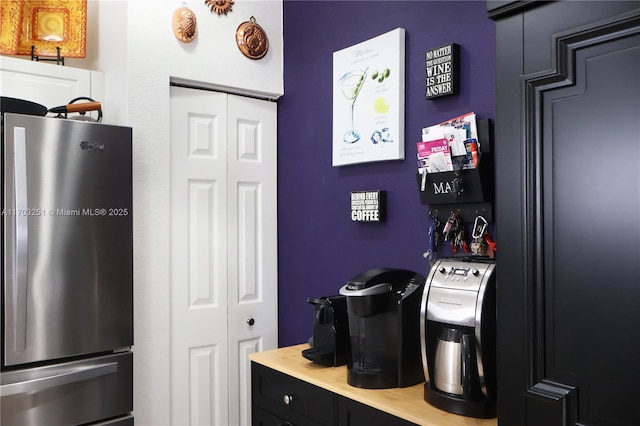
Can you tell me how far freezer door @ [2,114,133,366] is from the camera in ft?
6.77

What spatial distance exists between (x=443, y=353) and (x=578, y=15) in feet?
3.28

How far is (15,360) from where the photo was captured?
206cm

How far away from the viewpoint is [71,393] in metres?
2.18

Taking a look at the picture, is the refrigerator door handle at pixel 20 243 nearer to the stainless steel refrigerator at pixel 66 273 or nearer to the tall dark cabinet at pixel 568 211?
the stainless steel refrigerator at pixel 66 273

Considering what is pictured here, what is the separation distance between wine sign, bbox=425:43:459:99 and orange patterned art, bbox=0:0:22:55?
1848 millimetres

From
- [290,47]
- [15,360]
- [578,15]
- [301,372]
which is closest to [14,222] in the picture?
[15,360]

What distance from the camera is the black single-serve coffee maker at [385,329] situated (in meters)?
1.89

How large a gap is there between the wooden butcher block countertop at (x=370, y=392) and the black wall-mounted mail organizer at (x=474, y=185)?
2.19ft

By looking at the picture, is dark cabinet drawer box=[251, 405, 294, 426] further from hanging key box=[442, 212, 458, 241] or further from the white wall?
hanging key box=[442, 212, 458, 241]

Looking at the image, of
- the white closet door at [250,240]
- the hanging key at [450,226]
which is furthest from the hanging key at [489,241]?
the white closet door at [250,240]

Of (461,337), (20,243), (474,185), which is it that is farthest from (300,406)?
(20,243)

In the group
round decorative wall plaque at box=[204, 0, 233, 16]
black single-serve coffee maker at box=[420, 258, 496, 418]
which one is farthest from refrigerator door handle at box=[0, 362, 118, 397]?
round decorative wall plaque at box=[204, 0, 233, 16]

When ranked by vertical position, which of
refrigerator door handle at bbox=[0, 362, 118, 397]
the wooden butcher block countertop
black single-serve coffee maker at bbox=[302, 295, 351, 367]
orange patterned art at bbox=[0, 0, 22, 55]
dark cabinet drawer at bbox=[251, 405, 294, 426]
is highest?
orange patterned art at bbox=[0, 0, 22, 55]

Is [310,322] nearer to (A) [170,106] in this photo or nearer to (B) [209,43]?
(A) [170,106]
